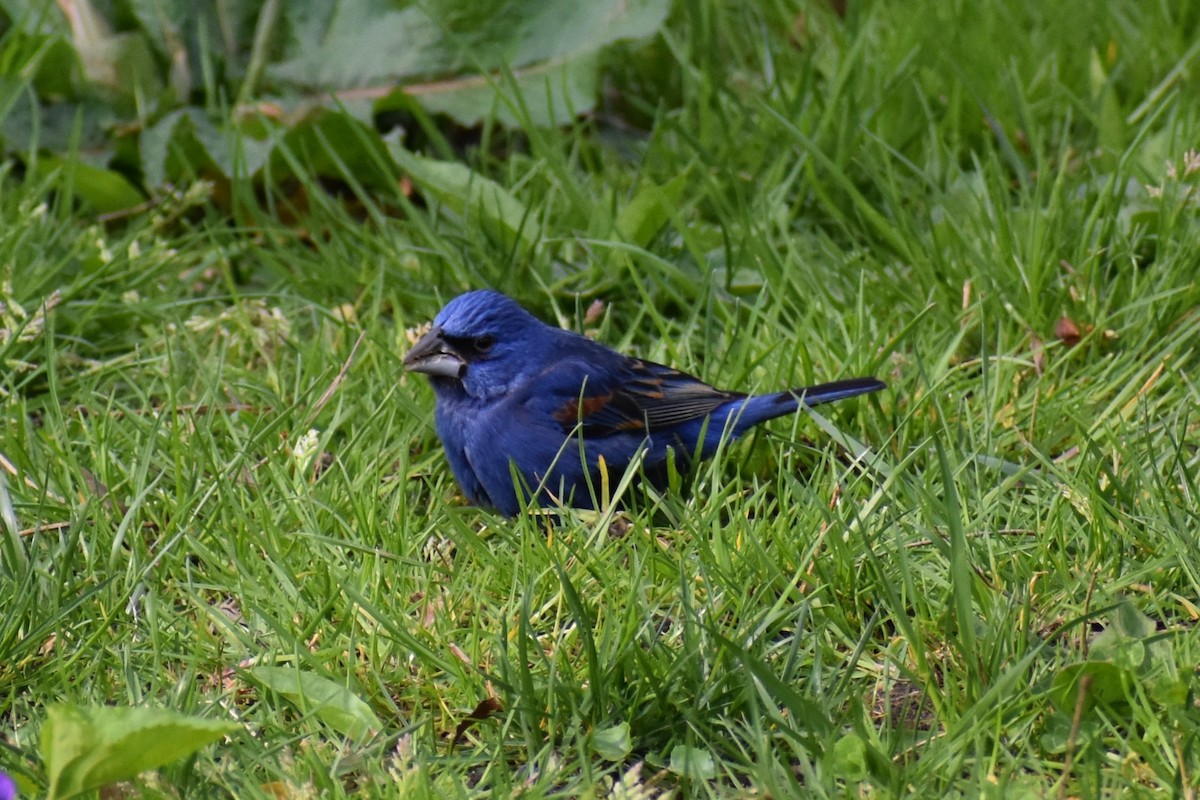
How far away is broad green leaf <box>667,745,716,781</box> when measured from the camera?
2436 mm

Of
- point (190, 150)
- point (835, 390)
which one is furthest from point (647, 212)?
point (190, 150)

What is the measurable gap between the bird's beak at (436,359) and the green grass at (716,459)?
172 mm

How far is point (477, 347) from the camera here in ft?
12.1

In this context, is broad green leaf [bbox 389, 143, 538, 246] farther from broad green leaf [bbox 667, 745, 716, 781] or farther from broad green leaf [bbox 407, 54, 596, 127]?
broad green leaf [bbox 667, 745, 716, 781]

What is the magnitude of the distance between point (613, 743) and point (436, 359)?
1.43m

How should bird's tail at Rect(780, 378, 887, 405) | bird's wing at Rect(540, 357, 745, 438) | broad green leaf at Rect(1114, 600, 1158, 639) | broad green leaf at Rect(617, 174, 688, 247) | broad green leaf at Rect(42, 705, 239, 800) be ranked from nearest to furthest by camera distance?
broad green leaf at Rect(42, 705, 239, 800), broad green leaf at Rect(1114, 600, 1158, 639), bird's tail at Rect(780, 378, 887, 405), bird's wing at Rect(540, 357, 745, 438), broad green leaf at Rect(617, 174, 688, 247)

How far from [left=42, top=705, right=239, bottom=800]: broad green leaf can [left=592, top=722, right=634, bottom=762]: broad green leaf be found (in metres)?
0.66

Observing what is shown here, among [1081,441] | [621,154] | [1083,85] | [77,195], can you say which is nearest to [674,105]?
[621,154]

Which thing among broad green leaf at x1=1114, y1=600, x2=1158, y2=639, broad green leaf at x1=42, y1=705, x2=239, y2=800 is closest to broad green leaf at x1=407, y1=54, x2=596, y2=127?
broad green leaf at x1=1114, y1=600, x2=1158, y2=639

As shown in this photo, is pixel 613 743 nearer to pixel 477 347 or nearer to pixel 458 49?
pixel 477 347

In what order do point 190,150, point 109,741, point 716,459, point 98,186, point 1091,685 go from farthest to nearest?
point 190,150 → point 98,186 → point 716,459 → point 1091,685 → point 109,741

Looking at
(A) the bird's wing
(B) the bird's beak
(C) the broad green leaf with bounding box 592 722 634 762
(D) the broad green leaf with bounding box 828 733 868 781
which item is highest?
(B) the bird's beak

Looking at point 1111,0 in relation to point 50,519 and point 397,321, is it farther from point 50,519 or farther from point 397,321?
point 50,519

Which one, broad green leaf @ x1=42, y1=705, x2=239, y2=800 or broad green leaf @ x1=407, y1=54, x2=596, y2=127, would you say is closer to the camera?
broad green leaf @ x1=42, y1=705, x2=239, y2=800
